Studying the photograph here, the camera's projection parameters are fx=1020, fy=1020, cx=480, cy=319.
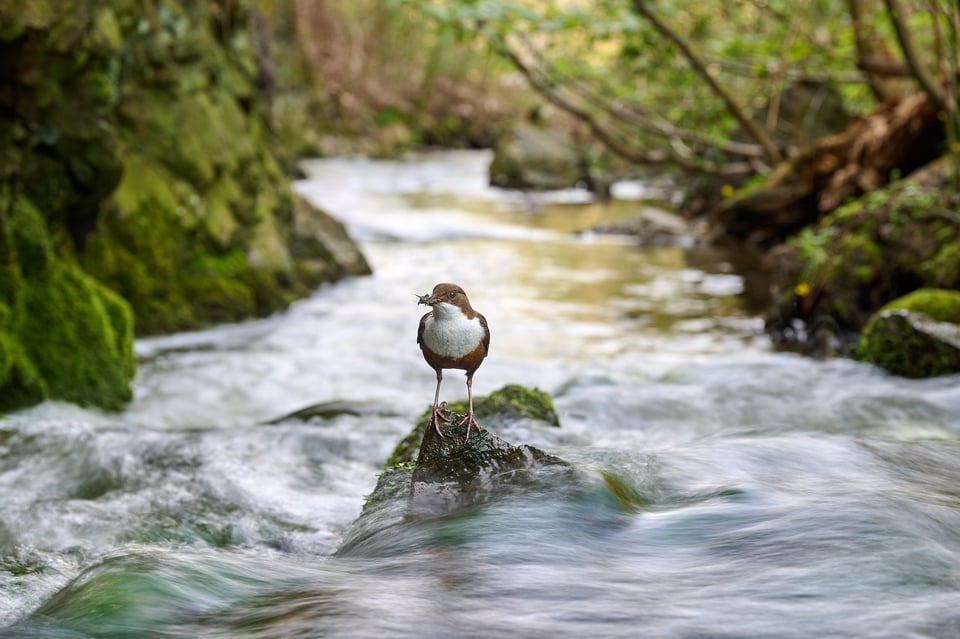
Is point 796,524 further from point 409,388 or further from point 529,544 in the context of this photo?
point 409,388

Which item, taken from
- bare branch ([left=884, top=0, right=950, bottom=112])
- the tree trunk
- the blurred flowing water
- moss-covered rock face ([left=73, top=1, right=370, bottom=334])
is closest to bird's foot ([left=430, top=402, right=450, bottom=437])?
the blurred flowing water

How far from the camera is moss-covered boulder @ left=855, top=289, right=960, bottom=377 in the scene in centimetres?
702

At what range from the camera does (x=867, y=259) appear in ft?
29.0

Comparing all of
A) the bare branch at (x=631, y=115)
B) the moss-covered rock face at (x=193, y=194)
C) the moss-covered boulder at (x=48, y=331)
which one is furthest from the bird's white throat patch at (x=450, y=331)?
the bare branch at (x=631, y=115)

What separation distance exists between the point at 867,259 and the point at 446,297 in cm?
645

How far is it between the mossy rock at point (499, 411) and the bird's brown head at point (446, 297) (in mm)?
1223

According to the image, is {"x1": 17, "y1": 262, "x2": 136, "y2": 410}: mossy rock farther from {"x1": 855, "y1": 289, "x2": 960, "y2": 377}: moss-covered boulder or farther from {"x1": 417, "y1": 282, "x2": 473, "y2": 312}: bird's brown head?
{"x1": 855, "y1": 289, "x2": 960, "y2": 377}: moss-covered boulder

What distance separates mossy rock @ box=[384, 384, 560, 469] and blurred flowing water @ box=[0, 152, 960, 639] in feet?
0.29

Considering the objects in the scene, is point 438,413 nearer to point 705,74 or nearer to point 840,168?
point 705,74

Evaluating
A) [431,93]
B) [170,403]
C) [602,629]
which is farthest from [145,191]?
[431,93]

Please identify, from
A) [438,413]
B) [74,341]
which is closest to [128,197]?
[74,341]

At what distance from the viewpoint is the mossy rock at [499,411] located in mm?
4633

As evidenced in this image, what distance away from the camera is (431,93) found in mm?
45344

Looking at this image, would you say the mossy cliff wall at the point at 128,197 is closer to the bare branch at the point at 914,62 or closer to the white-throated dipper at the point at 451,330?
the white-throated dipper at the point at 451,330
